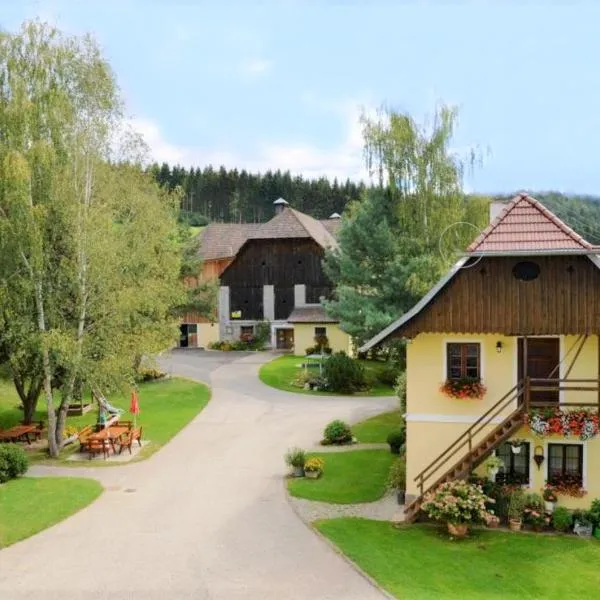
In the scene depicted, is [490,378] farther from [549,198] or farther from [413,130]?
[413,130]

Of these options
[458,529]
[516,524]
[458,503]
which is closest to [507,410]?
[516,524]

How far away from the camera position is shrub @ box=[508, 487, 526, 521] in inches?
681

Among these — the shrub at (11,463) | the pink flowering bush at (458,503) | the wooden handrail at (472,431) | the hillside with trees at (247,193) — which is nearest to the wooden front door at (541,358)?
the wooden handrail at (472,431)

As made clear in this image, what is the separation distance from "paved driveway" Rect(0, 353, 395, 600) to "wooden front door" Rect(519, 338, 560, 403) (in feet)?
25.2

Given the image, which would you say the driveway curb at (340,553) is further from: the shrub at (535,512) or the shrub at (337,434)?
the shrub at (337,434)

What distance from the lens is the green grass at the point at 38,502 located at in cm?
1727

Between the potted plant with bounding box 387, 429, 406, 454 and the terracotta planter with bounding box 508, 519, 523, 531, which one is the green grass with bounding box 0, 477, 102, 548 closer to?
the potted plant with bounding box 387, 429, 406, 454

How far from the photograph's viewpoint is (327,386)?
38656 millimetres

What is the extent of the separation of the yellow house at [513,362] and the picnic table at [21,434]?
52.9 ft

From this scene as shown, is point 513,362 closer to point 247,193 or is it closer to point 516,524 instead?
point 516,524

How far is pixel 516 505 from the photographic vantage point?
1738 cm

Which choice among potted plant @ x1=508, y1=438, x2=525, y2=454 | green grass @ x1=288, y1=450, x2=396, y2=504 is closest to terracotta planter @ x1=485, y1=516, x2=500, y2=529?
potted plant @ x1=508, y1=438, x2=525, y2=454

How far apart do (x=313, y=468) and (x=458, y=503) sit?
629cm

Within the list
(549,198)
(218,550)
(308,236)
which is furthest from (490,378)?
(308,236)
